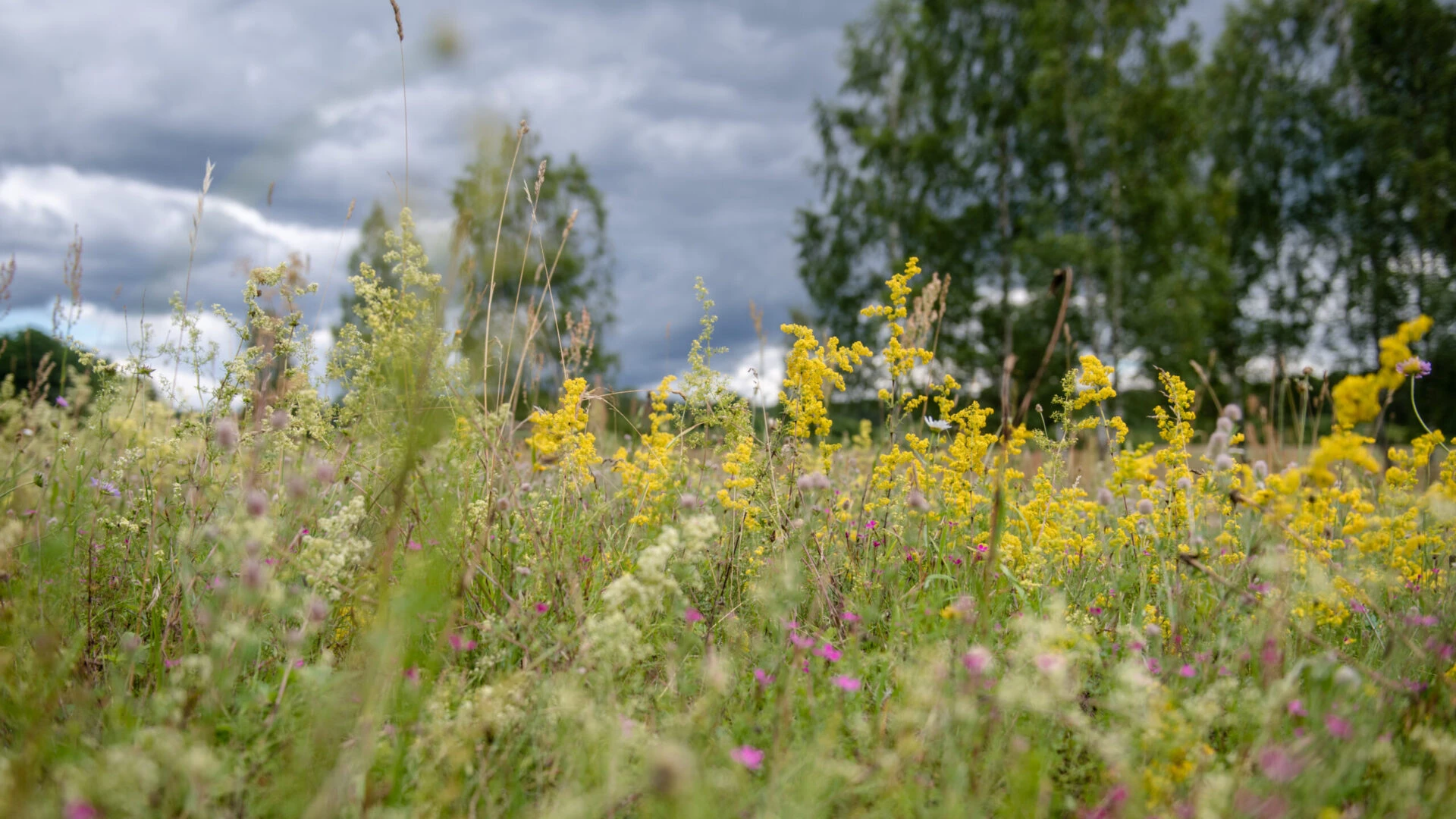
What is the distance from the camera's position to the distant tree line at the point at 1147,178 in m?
17.2

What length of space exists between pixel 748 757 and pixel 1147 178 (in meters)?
19.8

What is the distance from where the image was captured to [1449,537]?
294cm

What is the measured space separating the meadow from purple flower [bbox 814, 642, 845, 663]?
0.06 feet

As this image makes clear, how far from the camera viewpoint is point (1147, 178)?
58.2 ft

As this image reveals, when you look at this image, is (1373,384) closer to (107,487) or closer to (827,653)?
(827,653)

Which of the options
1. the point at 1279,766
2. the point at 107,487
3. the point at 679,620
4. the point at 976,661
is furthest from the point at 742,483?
the point at 107,487

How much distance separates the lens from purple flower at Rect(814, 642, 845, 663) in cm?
195

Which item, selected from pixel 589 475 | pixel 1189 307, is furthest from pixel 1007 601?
pixel 1189 307

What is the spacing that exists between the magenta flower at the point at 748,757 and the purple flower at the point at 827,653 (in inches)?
14.9

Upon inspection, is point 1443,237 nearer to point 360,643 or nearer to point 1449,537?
point 1449,537

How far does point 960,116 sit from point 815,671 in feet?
65.9

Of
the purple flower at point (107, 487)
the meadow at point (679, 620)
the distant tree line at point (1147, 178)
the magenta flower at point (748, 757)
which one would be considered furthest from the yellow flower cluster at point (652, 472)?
the distant tree line at point (1147, 178)

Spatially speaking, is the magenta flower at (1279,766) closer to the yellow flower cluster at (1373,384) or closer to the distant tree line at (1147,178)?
the yellow flower cluster at (1373,384)

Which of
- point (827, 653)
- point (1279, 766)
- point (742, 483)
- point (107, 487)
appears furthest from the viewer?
point (107, 487)
